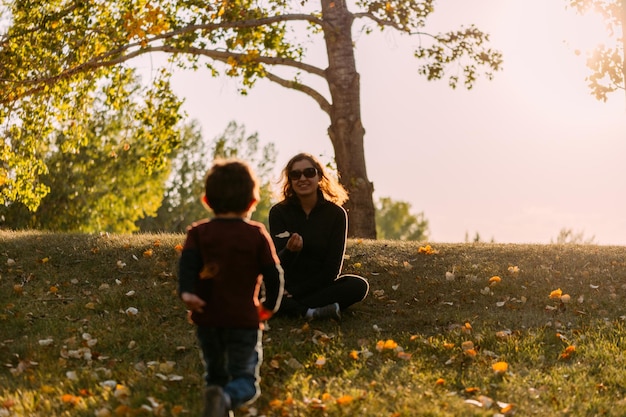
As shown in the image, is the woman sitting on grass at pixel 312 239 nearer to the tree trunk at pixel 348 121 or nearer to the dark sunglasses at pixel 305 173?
the dark sunglasses at pixel 305 173

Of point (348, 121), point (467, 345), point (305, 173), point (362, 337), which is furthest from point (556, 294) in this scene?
point (348, 121)

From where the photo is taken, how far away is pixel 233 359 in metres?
5.85

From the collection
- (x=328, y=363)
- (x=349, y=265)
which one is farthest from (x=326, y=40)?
(x=328, y=363)

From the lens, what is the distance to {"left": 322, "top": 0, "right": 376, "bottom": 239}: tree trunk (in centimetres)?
1900

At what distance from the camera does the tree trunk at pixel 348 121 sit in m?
19.0

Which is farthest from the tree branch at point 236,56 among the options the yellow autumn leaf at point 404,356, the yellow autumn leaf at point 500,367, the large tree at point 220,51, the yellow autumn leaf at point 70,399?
the yellow autumn leaf at point 70,399

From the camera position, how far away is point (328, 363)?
820 cm

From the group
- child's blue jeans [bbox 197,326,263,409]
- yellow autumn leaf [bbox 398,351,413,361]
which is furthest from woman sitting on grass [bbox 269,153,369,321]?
child's blue jeans [bbox 197,326,263,409]

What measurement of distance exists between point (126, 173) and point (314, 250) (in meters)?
40.5

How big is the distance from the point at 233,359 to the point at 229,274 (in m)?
0.61

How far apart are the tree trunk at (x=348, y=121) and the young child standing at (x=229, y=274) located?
13155 millimetres

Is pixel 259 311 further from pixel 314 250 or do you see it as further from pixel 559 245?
pixel 559 245

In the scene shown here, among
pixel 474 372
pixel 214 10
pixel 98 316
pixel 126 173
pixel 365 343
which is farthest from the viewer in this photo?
pixel 126 173

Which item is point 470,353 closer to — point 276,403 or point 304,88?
point 276,403
